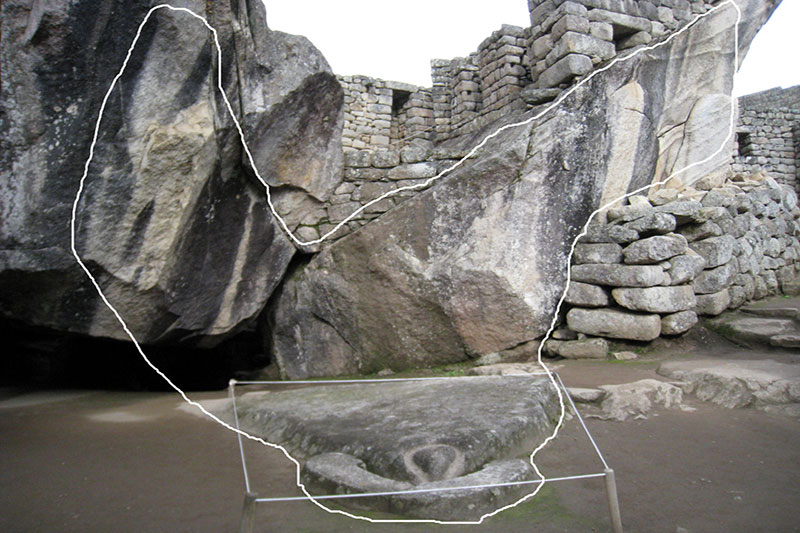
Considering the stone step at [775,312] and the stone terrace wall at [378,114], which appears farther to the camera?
the stone terrace wall at [378,114]

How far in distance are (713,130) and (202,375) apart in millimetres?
7516

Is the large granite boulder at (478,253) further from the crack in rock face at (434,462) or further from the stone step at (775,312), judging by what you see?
the crack in rock face at (434,462)

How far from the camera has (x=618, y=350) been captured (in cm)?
539

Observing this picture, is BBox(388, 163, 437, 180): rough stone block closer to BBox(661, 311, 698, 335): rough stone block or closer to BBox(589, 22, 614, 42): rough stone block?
BBox(589, 22, 614, 42): rough stone block

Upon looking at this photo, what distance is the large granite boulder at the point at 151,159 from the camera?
4184 millimetres

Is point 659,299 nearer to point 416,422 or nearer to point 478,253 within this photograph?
point 478,253

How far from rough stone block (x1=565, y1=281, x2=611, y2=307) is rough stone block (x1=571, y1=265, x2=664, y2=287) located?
76 millimetres

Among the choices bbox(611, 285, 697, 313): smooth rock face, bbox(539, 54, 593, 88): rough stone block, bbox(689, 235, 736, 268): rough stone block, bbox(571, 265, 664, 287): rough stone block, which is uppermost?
bbox(539, 54, 593, 88): rough stone block

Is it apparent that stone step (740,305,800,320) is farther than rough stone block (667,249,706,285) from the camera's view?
Yes

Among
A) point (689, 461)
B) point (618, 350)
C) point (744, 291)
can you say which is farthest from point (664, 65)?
point (689, 461)

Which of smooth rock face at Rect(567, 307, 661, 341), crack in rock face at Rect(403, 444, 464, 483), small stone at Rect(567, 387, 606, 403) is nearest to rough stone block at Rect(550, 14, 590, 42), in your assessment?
smooth rock face at Rect(567, 307, 661, 341)

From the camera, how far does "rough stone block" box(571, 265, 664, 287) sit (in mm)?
5227

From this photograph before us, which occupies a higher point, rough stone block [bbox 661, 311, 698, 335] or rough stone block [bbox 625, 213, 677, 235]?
rough stone block [bbox 625, 213, 677, 235]

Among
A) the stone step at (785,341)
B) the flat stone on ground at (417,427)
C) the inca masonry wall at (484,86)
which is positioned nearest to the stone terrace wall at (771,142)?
the inca masonry wall at (484,86)
